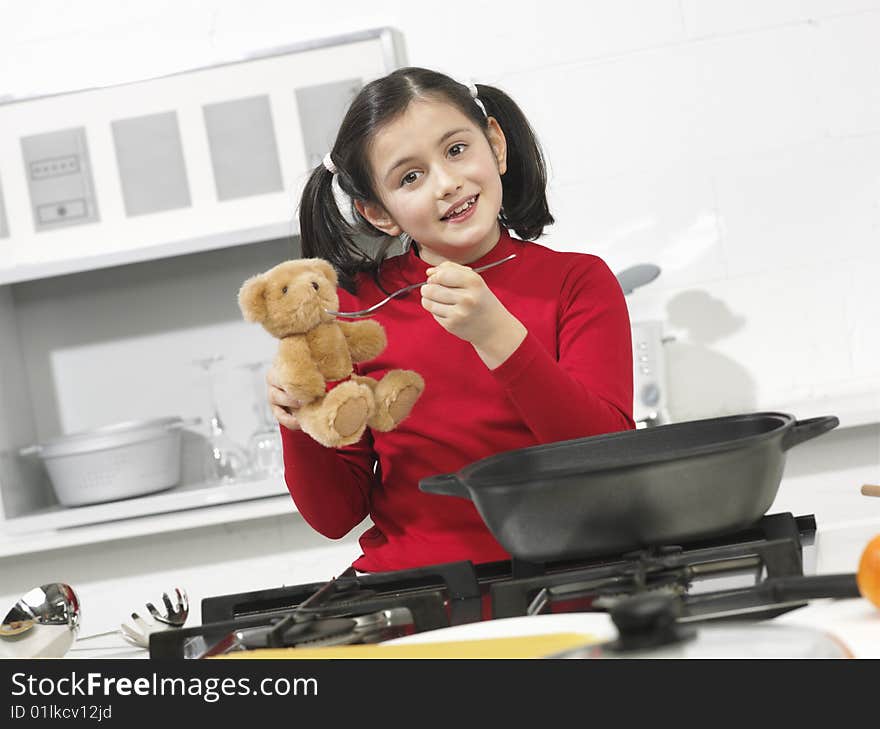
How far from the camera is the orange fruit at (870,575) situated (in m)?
0.59

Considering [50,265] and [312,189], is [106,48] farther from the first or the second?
[312,189]

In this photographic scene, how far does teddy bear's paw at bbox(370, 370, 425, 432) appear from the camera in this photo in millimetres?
1004

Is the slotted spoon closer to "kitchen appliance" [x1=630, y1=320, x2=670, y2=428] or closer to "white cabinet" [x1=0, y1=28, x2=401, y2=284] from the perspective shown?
"kitchen appliance" [x1=630, y1=320, x2=670, y2=428]

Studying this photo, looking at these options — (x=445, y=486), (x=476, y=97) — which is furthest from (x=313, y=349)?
(x=476, y=97)

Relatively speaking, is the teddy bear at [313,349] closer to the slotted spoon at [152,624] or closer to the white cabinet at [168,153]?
the slotted spoon at [152,624]

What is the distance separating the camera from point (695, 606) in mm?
627

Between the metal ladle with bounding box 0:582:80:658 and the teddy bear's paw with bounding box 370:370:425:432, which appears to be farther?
the teddy bear's paw with bounding box 370:370:425:432

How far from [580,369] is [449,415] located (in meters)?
0.15

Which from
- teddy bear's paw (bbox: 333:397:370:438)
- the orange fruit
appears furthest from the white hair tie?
the orange fruit

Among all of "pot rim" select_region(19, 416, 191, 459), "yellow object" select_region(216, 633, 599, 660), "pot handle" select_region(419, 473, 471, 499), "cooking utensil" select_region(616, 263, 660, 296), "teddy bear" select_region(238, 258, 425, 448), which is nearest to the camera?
"yellow object" select_region(216, 633, 599, 660)

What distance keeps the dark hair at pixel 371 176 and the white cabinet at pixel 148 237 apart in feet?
2.64

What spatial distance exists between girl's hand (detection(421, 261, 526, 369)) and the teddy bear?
0.09 meters
